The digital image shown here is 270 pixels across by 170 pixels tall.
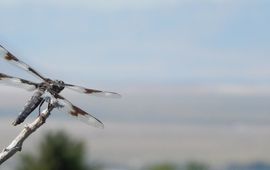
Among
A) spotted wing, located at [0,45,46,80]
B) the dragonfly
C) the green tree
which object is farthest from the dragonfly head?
the green tree

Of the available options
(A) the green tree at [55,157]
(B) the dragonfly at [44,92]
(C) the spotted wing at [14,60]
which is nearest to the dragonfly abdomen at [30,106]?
(B) the dragonfly at [44,92]

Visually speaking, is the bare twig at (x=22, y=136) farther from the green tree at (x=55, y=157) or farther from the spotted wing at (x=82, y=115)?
the green tree at (x=55, y=157)

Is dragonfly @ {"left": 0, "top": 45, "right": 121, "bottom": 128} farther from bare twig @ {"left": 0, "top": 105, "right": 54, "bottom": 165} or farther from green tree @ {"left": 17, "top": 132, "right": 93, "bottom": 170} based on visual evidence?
green tree @ {"left": 17, "top": 132, "right": 93, "bottom": 170}

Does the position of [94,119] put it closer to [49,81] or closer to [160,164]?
[49,81]

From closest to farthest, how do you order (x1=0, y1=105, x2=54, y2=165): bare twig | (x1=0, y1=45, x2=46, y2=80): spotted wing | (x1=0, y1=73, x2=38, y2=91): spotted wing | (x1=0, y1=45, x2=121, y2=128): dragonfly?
(x1=0, y1=105, x2=54, y2=165): bare twig, (x1=0, y1=45, x2=121, y2=128): dragonfly, (x1=0, y1=73, x2=38, y2=91): spotted wing, (x1=0, y1=45, x2=46, y2=80): spotted wing

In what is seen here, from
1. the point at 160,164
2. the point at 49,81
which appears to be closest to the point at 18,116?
the point at 49,81

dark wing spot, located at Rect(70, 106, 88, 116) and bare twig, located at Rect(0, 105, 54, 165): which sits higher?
dark wing spot, located at Rect(70, 106, 88, 116)
